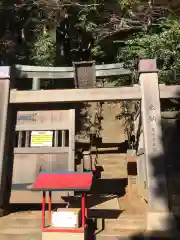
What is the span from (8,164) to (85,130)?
720cm

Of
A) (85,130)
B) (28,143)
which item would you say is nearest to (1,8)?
(85,130)

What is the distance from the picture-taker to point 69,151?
8281 mm

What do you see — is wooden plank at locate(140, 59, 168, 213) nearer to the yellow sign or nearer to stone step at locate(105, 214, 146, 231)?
stone step at locate(105, 214, 146, 231)

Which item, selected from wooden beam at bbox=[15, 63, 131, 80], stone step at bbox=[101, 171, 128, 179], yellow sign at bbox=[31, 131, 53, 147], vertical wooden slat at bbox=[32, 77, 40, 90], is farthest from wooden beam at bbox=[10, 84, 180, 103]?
stone step at bbox=[101, 171, 128, 179]

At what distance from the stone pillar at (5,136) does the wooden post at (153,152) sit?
4.16 meters

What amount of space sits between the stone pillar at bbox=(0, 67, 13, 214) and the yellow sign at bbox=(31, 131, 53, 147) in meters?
0.71

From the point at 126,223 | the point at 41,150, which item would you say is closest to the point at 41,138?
the point at 41,150

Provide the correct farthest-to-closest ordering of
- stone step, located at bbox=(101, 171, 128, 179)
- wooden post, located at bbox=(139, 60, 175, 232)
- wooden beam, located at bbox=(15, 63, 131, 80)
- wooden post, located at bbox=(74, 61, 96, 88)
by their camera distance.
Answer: stone step, located at bbox=(101, 171, 128, 179)
wooden beam, located at bbox=(15, 63, 131, 80)
wooden post, located at bbox=(74, 61, 96, 88)
wooden post, located at bbox=(139, 60, 175, 232)

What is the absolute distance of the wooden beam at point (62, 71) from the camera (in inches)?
392

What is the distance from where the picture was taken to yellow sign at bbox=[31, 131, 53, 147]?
332 inches

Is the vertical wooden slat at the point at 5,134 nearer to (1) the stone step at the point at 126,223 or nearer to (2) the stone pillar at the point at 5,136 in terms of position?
(2) the stone pillar at the point at 5,136

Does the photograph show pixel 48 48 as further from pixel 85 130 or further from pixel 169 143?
pixel 169 143

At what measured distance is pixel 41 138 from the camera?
8.48m

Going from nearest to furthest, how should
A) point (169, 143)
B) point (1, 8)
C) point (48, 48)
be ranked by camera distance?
point (169, 143) < point (48, 48) < point (1, 8)
